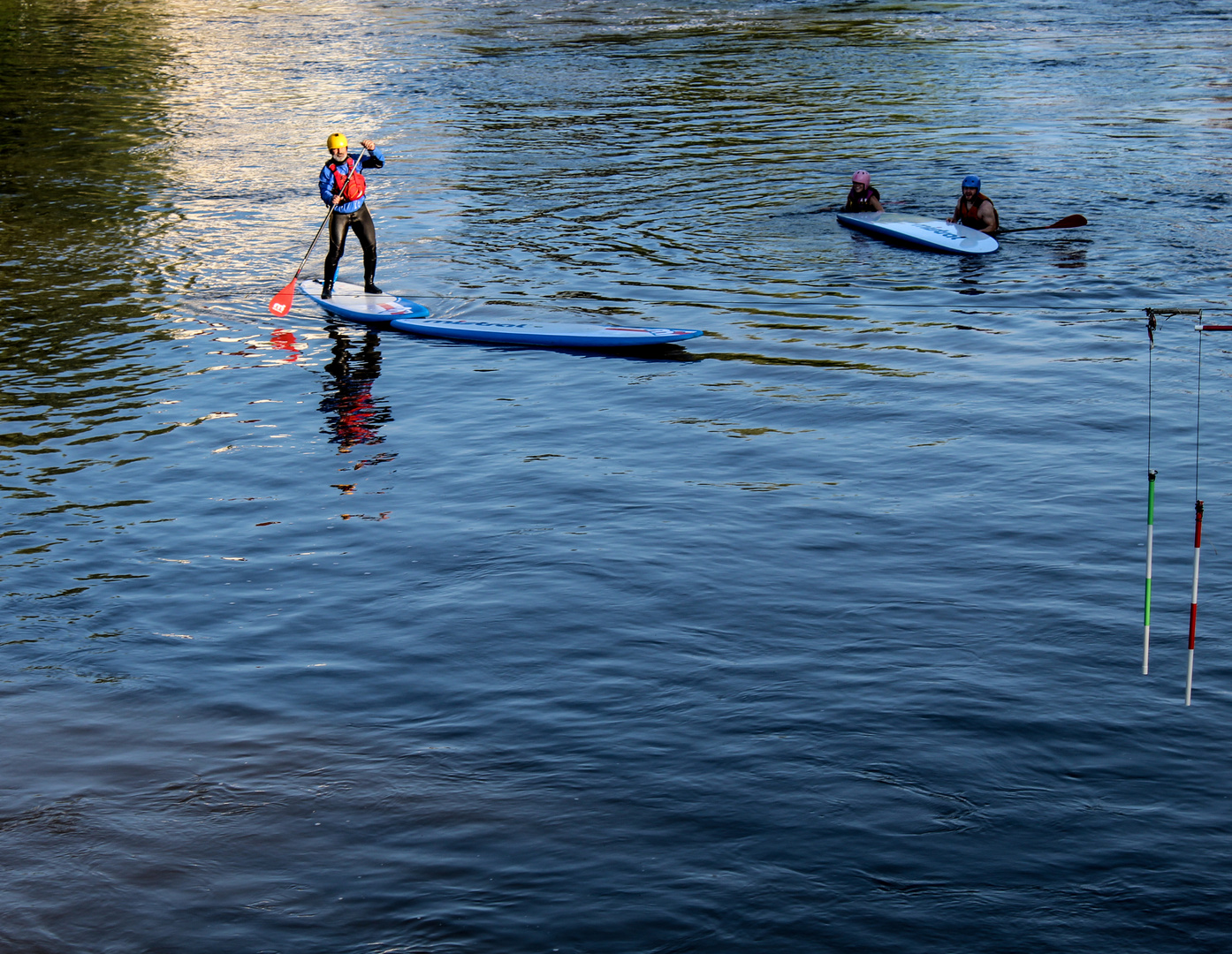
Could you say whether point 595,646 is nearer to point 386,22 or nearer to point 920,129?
point 920,129

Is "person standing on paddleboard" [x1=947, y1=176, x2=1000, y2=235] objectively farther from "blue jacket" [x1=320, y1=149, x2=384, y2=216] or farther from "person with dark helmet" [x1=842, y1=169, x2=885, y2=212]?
"blue jacket" [x1=320, y1=149, x2=384, y2=216]

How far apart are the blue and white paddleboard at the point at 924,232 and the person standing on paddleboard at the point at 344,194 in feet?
26.2

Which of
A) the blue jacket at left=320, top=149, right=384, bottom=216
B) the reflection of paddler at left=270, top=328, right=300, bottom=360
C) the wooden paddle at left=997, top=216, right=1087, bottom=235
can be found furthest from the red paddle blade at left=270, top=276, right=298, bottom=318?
the wooden paddle at left=997, top=216, right=1087, bottom=235

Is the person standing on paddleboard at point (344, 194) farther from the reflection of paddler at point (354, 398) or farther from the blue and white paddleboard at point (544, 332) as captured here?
the blue and white paddleboard at point (544, 332)

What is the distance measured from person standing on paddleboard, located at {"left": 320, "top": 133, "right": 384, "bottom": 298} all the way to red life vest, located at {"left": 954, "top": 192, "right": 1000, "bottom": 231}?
8.89m

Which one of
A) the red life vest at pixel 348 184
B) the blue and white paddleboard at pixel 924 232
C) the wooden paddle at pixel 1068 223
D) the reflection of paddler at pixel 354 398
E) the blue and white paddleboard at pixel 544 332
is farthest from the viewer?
the wooden paddle at pixel 1068 223

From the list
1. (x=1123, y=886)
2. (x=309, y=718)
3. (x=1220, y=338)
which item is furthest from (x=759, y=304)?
(x=1123, y=886)

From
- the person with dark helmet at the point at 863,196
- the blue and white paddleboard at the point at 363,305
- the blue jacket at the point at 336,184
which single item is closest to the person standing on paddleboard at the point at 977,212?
the person with dark helmet at the point at 863,196

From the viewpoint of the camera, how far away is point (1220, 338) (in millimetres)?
15734

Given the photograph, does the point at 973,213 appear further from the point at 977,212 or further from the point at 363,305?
the point at 363,305

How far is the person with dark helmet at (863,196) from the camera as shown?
68.2ft

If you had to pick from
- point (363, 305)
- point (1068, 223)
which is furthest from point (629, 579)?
point (1068, 223)

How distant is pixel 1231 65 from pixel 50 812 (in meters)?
36.1

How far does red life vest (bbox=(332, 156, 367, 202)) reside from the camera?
17.5m
